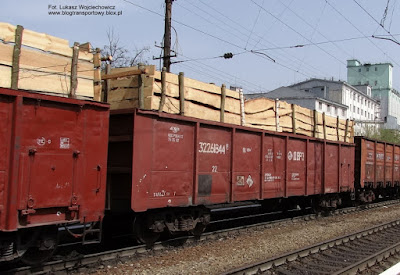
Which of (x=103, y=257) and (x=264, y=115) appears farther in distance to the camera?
(x=264, y=115)

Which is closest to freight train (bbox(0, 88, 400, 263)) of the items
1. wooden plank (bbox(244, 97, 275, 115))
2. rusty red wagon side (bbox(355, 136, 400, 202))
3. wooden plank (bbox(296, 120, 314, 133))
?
wooden plank (bbox(296, 120, 314, 133))

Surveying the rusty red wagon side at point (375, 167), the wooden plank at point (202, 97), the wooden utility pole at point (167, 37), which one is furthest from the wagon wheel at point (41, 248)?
the rusty red wagon side at point (375, 167)

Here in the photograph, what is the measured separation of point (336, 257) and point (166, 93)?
196 inches

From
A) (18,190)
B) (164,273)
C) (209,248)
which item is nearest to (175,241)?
(209,248)

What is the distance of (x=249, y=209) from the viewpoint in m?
14.8

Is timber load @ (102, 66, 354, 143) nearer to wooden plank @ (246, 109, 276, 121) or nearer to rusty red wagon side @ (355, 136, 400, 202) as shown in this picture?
wooden plank @ (246, 109, 276, 121)

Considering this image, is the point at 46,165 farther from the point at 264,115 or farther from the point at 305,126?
the point at 305,126

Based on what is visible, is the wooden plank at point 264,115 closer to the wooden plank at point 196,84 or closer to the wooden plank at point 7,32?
the wooden plank at point 196,84

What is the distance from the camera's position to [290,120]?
11.6 metres

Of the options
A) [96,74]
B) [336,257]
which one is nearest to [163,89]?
[96,74]

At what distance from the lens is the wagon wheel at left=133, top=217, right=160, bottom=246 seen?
7.78 meters

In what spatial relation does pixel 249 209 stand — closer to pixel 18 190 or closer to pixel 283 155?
pixel 283 155

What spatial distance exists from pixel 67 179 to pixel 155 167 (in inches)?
77.0

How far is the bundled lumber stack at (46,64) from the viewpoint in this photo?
5332 millimetres
